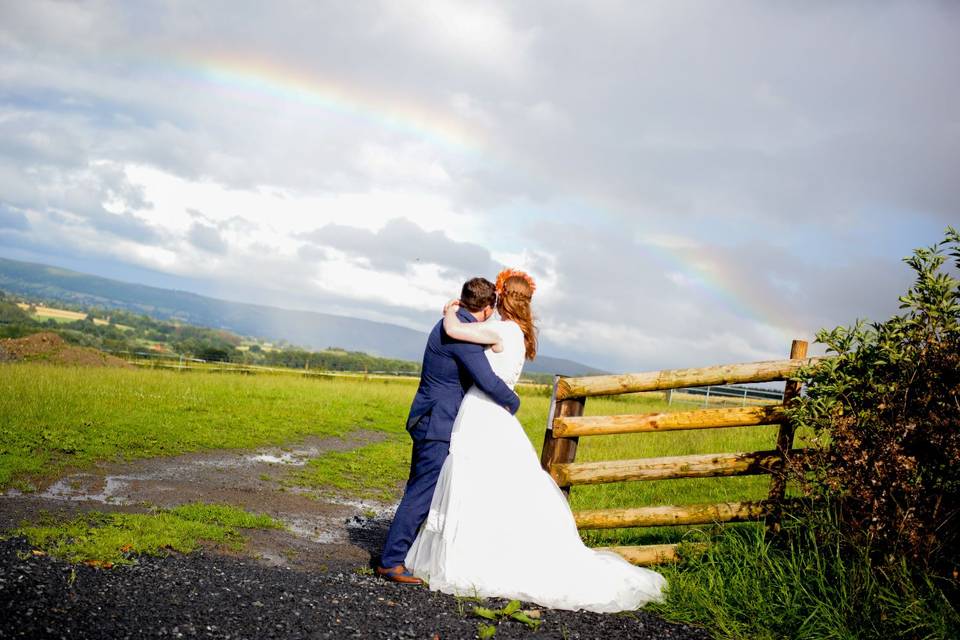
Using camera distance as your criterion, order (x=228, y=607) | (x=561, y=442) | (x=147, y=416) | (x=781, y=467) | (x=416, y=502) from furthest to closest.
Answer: (x=147, y=416)
(x=561, y=442)
(x=781, y=467)
(x=416, y=502)
(x=228, y=607)

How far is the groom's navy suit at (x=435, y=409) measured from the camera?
21.7ft

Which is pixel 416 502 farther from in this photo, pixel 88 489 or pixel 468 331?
pixel 88 489

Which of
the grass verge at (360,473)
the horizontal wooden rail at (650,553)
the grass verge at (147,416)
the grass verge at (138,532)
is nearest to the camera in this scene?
the grass verge at (138,532)

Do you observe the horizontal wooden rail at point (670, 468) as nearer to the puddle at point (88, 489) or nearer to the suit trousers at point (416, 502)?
the suit trousers at point (416, 502)

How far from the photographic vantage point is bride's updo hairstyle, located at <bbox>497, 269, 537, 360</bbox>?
6852 mm

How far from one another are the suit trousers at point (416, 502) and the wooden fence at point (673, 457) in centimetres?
138

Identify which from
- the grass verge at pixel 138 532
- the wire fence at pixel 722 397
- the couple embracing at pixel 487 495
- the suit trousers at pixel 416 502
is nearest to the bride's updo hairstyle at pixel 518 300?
the couple embracing at pixel 487 495

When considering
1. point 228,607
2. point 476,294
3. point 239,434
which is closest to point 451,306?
point 476,294

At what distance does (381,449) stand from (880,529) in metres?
12.1

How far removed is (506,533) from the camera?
632cm

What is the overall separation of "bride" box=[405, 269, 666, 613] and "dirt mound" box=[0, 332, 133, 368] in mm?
30276

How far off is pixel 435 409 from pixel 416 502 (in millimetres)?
865

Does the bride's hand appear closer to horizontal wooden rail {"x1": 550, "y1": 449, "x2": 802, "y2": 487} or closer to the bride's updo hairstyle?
the bride's updo hairstyle

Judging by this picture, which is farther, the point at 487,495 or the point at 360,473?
the point at 360,473
